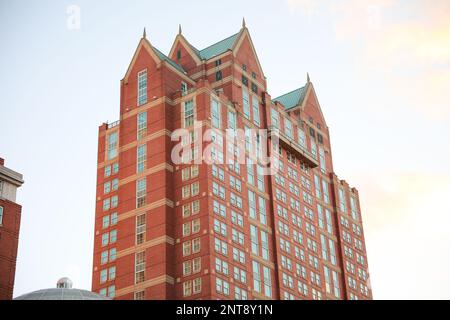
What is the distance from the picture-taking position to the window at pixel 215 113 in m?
141

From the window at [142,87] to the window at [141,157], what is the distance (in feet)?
31.7

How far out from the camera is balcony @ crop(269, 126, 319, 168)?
521ft

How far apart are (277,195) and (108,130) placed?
3582 cm

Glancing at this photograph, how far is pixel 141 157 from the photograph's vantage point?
468 feet

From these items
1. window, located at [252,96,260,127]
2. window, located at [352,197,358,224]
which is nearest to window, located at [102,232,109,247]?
window, located at [252,96,260,127]

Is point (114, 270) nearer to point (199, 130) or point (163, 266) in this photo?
point (163, 266)

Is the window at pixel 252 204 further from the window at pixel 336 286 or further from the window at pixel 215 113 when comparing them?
the window at pixel 336 286

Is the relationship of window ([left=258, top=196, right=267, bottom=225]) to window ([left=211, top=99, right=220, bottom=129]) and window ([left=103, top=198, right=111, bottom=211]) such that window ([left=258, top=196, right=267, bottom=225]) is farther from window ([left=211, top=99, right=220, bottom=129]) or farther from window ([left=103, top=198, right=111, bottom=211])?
window ([left=103, top=198, right=111, bottom=211])

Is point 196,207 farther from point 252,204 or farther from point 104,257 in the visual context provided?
point 104,257

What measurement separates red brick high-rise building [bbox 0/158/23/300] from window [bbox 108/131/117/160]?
4153 centimetres

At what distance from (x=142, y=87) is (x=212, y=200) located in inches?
1182

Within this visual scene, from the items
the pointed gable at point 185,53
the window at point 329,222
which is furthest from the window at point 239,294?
the pointed gable at point 185,53
